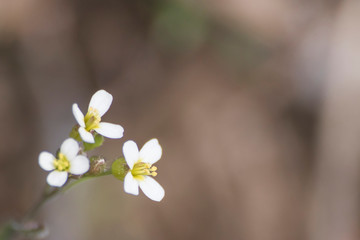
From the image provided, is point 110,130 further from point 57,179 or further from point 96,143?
point 57,179

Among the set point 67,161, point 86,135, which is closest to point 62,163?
point 67,161

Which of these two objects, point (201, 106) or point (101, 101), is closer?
point (101, 101)

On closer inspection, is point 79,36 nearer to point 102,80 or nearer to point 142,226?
point 102,80

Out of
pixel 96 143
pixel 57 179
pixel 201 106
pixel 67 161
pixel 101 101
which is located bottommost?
pixel 57 179

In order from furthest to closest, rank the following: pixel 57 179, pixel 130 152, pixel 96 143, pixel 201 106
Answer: pixel 201 106
pixel 96 143
pixel 130 152
pixel 57 179

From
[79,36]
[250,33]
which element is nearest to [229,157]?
[250,33]

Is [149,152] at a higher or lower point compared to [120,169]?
higher

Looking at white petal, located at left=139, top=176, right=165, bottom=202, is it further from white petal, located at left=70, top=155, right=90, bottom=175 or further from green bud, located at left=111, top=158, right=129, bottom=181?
white petal, located at left=70, top=155, right=90, bottom=175
